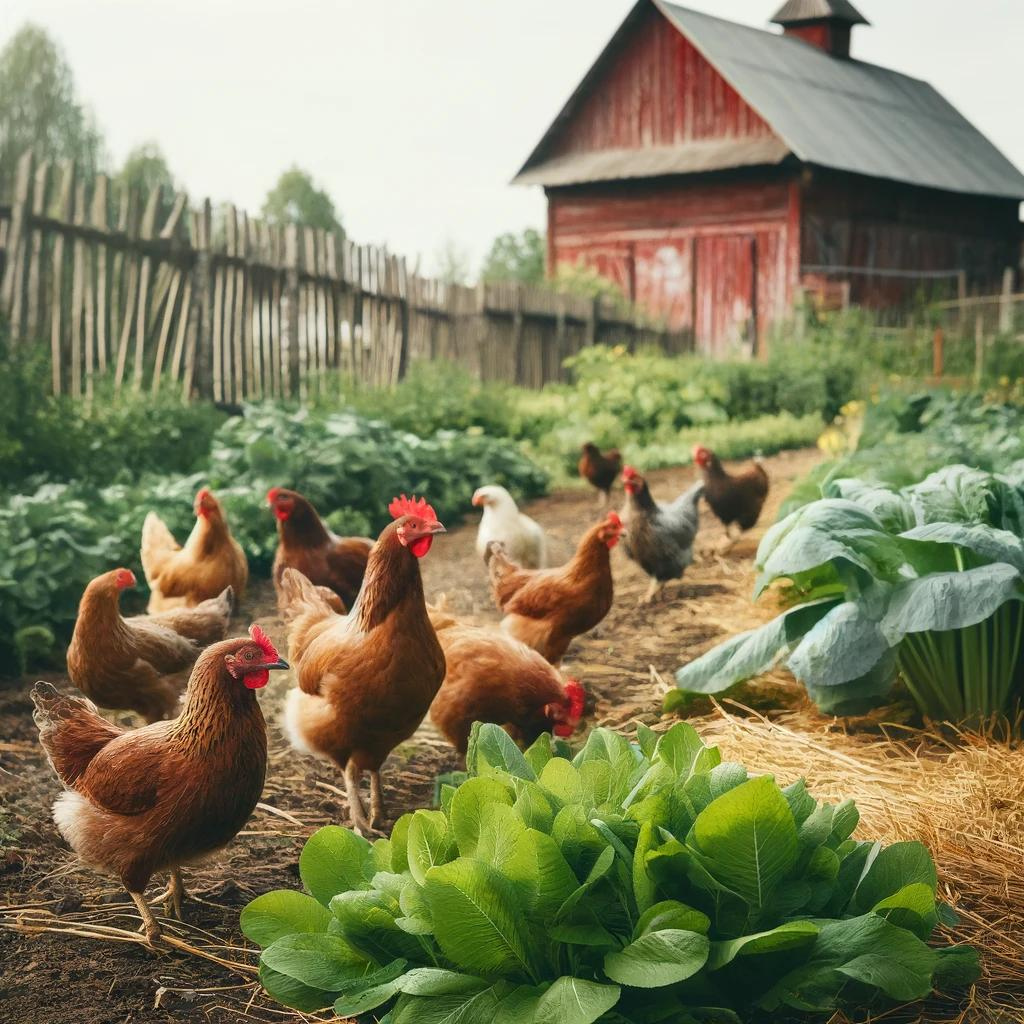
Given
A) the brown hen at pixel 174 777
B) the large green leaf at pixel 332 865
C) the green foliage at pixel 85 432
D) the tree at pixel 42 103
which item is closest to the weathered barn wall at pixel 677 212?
the tree at pixel 42 103

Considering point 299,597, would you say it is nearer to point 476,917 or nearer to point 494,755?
point 494,755

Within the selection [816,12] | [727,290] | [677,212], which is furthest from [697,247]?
[816,12]

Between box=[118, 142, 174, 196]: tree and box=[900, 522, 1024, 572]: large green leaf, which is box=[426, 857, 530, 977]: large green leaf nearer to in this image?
box=[900, 522, 1024, 572]: large green leaf

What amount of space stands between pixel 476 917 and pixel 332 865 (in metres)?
0.48

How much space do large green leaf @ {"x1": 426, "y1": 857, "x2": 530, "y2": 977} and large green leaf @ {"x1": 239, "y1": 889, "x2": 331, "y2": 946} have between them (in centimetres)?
38

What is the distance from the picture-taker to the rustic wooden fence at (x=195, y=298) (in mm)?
7922

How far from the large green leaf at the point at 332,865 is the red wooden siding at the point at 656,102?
56.9 ft

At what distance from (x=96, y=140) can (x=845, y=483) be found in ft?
68.4

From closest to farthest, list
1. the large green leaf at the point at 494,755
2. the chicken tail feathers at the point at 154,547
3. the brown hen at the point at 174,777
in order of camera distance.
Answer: the large green leaf at the point at 494,755, the brown hen at the point at 174,777, the chicken tail feathers at the point at 154,547

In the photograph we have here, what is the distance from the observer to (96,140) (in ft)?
71.3

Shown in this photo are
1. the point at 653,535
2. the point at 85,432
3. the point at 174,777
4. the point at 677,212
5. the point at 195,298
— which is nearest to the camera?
the point at 174,777

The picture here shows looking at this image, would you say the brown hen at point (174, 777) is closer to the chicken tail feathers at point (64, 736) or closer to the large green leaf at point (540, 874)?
the chicken tail feathers at point (64, 736)

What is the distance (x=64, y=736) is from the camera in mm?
2811

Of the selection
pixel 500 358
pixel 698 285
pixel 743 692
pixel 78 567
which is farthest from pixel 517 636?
pixel 698 285
